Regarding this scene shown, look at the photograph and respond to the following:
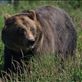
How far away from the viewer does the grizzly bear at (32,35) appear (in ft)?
26.8

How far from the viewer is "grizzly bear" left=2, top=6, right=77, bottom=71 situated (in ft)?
26.8

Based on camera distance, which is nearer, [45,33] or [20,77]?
[20,77]

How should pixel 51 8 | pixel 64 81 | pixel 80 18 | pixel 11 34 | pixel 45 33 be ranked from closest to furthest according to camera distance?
pixel 64 81, pixel 11 34, pixel 45 33, pixel 51 8, pixel 80 18

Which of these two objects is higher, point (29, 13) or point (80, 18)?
point (29, 13)

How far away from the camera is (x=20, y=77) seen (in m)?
8.09

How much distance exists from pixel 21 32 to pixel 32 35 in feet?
0.56

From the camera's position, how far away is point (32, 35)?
8.09 meters

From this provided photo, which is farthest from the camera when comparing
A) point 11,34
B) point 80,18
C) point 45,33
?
point 80,18

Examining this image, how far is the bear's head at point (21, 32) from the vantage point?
26.5 feet

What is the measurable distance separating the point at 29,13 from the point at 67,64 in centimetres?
101

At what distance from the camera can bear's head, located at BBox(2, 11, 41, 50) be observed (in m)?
8.07

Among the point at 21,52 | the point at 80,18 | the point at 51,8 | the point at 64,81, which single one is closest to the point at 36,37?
the point at 21,52

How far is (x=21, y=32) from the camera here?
26.6 ft

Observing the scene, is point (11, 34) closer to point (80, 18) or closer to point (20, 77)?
point (20, 77)
